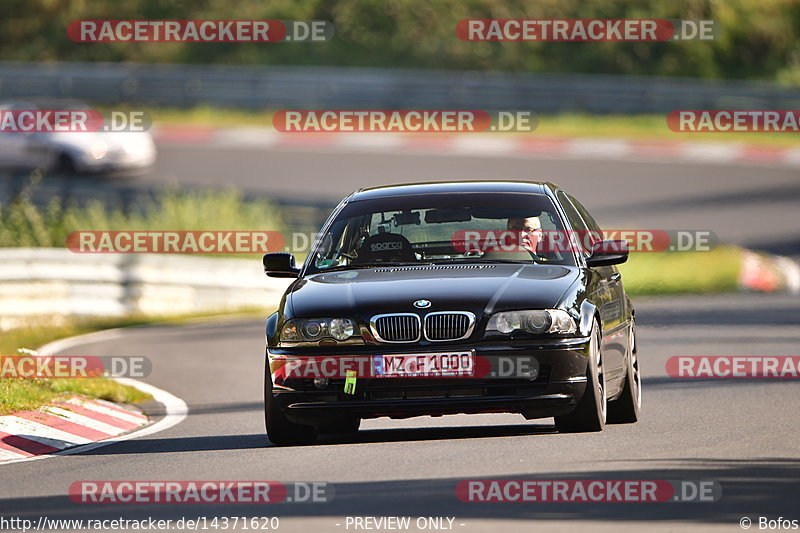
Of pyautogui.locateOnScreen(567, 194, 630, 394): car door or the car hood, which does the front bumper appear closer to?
the car hood

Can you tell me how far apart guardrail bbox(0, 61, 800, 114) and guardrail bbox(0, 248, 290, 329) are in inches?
621

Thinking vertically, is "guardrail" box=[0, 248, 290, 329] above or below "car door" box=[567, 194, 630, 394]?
above

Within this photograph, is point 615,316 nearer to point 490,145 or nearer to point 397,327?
point 397,327

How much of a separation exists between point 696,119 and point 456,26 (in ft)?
34.1

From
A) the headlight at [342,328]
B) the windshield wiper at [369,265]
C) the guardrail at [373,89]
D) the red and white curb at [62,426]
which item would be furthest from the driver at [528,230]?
the guardrail at [373,89]

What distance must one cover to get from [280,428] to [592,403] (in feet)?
6.11

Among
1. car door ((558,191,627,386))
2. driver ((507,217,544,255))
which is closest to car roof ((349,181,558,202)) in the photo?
car door ((558,191,627,386))

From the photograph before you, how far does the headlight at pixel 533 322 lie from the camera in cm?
903

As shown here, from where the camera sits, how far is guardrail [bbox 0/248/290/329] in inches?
798

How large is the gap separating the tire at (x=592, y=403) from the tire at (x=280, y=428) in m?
1.52

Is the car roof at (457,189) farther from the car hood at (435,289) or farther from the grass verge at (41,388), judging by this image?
the grass verge at (41,388)

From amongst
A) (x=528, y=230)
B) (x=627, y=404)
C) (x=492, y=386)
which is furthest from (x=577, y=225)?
(x=492, y=386)

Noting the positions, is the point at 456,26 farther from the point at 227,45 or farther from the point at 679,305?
the point at 679,305

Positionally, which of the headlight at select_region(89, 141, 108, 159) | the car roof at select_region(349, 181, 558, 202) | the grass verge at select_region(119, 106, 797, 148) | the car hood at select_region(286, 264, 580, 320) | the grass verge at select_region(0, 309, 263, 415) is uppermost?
the grass verge at select_region(119, 106, 797, 148)
